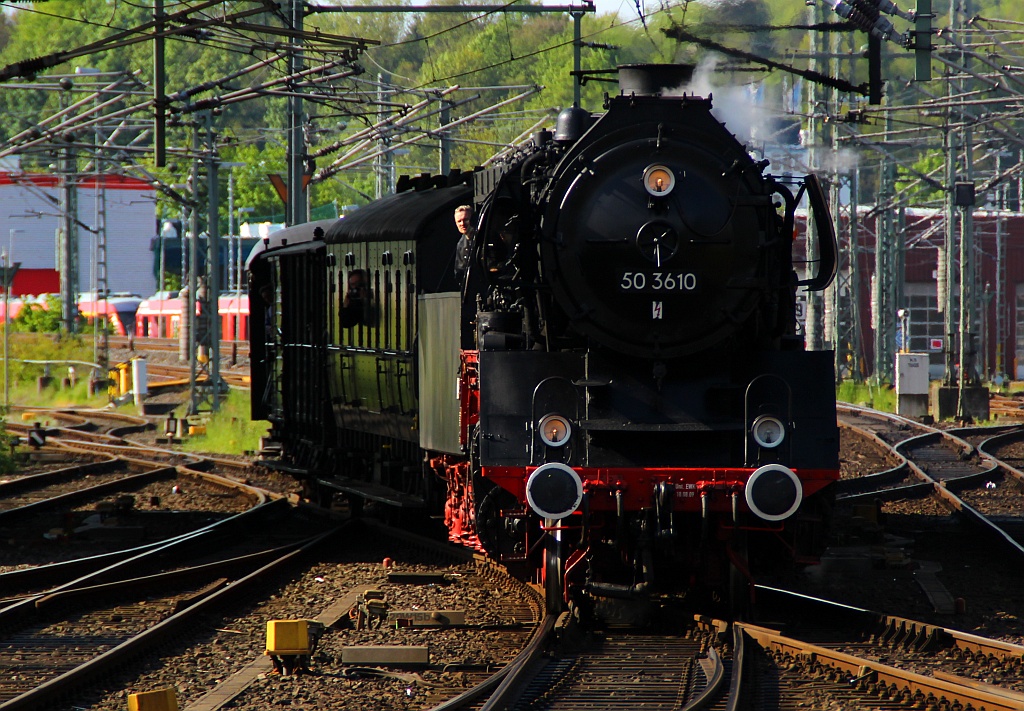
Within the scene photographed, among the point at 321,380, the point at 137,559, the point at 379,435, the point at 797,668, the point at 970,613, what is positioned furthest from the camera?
the point at 321,380

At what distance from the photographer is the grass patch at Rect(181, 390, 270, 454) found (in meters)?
23.0

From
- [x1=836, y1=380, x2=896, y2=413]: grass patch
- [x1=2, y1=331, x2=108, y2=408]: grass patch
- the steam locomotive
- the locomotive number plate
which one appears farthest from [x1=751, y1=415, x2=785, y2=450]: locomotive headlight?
[x1=2, y1=331, x2=108, y2=408]: grass patch

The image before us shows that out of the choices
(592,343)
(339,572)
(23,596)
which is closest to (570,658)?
(592,343)

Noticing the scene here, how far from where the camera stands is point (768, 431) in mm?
7957

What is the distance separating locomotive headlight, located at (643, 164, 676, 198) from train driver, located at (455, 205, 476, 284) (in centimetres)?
145

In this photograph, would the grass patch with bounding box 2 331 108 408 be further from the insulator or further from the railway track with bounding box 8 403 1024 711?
the railway track with bounding box 8 403 1024 711

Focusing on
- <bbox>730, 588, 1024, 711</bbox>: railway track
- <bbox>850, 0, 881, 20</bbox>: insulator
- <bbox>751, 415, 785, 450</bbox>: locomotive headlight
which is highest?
<bbox>850, 0, 881, 20</bbox>: insulator

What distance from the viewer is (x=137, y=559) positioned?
433 inches

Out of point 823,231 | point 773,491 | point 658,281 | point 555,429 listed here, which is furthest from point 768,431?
point 823,231

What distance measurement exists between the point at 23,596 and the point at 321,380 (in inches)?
197

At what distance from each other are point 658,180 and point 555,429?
1.59 m

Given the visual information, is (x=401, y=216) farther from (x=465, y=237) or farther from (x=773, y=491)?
(x=773, y=491)

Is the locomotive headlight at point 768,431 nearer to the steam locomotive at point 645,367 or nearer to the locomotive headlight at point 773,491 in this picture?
the steam locomotive at point 645,367

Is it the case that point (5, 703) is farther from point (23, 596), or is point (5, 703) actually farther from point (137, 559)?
point (137, 559)
